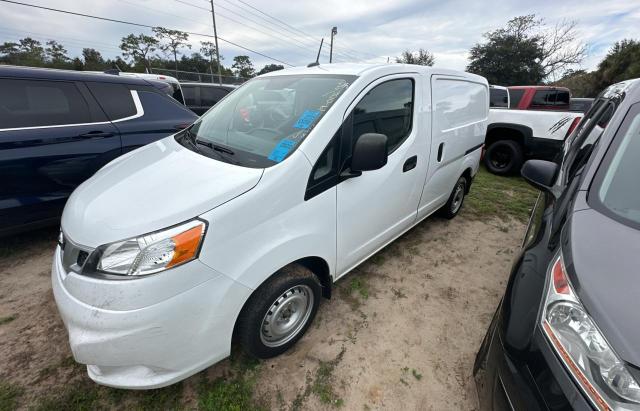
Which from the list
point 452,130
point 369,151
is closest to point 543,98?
point 452,130

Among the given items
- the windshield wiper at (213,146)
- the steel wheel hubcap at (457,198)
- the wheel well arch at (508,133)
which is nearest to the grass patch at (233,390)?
the windshield wiper at (213,146)

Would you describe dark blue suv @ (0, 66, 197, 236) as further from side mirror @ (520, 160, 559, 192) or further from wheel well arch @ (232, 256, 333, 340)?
side mirror @ (520, 160, 559, 192)

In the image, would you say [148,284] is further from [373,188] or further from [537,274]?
[537,274]

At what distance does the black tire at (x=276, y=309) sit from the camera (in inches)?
64.3

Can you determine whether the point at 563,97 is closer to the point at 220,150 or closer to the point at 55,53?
the point at 220,150

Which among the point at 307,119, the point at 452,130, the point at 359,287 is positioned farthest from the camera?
the point at 452,130

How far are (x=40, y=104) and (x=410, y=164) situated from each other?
3500 millimetres

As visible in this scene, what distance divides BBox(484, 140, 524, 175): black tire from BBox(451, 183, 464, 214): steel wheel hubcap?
2.93 m

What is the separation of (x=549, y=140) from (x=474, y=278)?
444 centimetres

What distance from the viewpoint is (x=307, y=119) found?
1816 mm

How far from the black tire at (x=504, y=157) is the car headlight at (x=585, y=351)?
577 centimetres

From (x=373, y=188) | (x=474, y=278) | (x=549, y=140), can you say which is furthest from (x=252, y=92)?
(x=549, y=140)

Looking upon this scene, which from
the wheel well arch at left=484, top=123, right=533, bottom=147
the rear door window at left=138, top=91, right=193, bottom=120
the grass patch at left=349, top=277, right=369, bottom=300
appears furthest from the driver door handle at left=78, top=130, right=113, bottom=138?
the wheel well arch at left=484, top=123, right=533, bottom=147

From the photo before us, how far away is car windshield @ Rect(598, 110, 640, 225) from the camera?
4.13 feet
